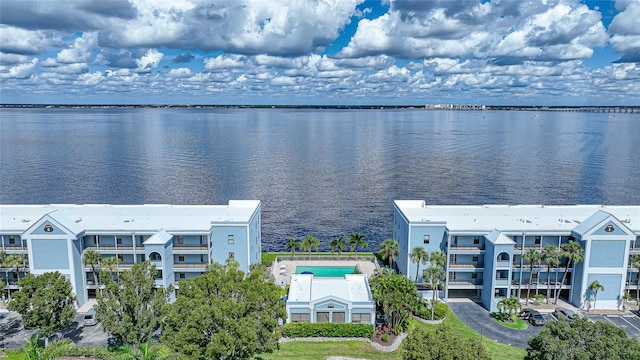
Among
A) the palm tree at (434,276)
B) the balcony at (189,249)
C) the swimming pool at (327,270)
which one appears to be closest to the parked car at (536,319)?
the palm tree at (434,276)

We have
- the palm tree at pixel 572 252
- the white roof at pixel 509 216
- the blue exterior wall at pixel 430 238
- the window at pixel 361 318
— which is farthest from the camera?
the blue exterior wall at pixel 430 238

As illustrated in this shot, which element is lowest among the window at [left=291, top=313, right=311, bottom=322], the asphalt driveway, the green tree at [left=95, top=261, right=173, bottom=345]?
the asphalt driveway

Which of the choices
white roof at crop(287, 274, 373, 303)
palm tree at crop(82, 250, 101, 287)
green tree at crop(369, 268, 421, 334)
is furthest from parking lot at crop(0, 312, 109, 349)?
green tree at crop(369, 268, 421, 334)

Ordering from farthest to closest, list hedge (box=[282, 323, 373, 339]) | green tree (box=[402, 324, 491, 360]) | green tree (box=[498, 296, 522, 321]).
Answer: green tree (box=[498, 296, 522, 321]) < hedge (box=[282, 323, 373, 339]) < green tree (box=[402, 324, 491, 360])

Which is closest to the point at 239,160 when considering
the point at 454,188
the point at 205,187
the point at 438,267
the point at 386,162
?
the point at 205,187

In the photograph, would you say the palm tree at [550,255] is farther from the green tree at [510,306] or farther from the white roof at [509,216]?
the green tree at [510,306]

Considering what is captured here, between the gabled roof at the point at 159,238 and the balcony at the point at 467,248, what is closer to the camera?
the gabled roof at the point at 159,238

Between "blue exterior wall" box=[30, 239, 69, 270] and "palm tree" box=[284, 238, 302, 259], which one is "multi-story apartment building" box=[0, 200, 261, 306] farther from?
"palm tree" box=[284, 238, 302, 259]

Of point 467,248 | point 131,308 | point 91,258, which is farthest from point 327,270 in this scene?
point 131,308
